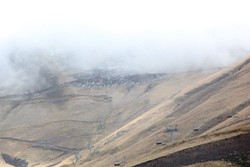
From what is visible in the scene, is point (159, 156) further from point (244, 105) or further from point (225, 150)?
point (244, 105)

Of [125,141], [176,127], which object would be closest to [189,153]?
[176,127]

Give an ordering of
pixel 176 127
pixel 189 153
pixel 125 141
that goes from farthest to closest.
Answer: pixel 125 141
pixel 176 127
pixel 189 153

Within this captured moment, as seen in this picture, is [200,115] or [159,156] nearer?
[159,156]

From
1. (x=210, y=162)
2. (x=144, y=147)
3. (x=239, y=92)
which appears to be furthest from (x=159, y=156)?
(x=239, y=92)

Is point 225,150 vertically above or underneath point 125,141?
underneath

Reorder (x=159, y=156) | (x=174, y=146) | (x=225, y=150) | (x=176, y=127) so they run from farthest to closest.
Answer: (x=176, y=127) < (x=174, y=146) < (x=159, y=156) < (x=225, y=150)

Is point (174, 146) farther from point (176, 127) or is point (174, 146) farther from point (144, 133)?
point (144, 133)

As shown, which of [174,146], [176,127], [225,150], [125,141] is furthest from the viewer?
[125,141]

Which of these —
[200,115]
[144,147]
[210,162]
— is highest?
[200,115]

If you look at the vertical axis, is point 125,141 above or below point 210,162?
above
